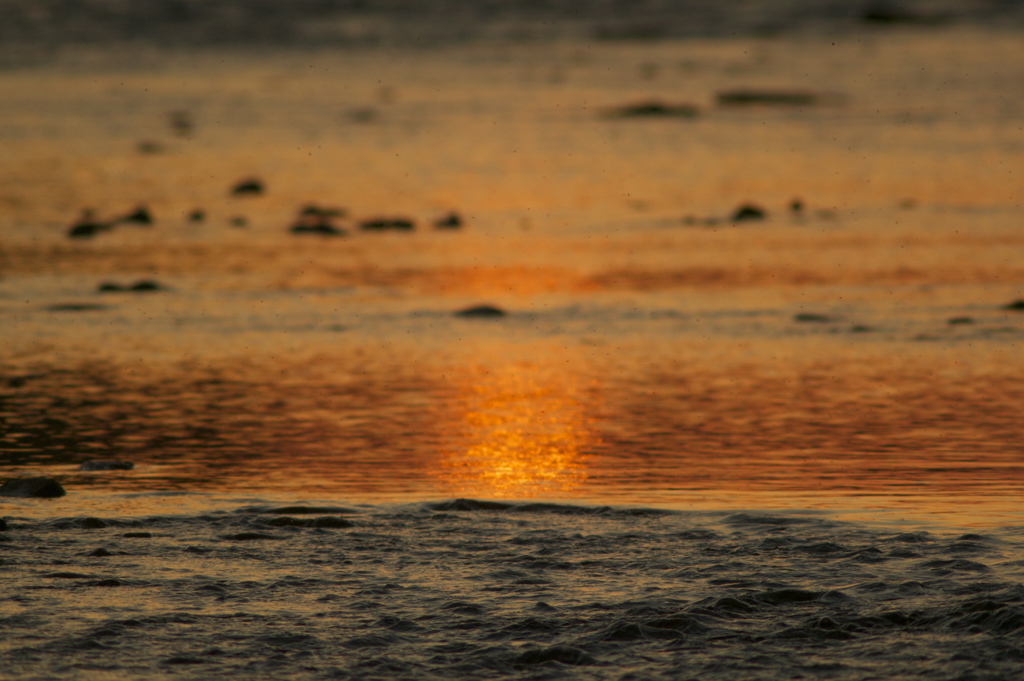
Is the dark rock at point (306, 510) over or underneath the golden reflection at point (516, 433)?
underneath

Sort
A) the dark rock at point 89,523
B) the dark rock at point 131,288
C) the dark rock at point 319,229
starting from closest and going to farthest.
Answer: the dark rock at point 89,523, the dark rock at point 131,288, the dark rock at point 319,229

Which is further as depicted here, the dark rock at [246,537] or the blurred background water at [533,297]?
the blurred background water at [533,297]

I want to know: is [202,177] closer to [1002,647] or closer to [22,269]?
[22,269]

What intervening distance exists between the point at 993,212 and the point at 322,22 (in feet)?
180

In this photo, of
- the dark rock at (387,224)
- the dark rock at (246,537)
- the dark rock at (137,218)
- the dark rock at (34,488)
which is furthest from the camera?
the dark rock at (137,218)

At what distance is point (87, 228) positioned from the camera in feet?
78.9

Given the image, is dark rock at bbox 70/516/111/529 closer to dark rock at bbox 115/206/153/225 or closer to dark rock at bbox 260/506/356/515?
dark rock at bbox 260/506/356/515

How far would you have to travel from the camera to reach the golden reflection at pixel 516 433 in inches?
427

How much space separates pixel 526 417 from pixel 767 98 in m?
34.0

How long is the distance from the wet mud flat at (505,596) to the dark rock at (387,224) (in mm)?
15371

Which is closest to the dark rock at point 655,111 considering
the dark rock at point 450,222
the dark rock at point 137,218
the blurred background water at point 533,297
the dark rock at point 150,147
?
the blurred background water at point 533,297

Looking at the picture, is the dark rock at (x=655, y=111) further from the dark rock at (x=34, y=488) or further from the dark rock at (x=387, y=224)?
the dark rock at (x=34, y=488)

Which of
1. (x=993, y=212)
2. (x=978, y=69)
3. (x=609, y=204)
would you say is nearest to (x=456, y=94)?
(x=978, y=69)

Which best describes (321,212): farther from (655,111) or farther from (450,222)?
(655,111)
